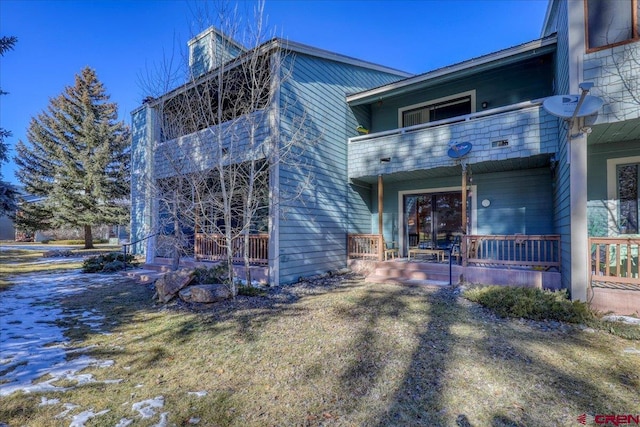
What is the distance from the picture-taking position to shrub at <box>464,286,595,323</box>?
16.0 ft

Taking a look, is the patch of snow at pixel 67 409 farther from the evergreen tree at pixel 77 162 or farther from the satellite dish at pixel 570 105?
the evergreen tree at pixel 77 162

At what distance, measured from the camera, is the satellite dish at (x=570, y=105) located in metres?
4.85

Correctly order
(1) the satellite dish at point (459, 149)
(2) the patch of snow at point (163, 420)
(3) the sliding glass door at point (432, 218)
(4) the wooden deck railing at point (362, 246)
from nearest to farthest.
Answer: (2) the patch of snow at point (163, 420) → (1) the satellite dish at point (459, 149) → (4) the wooden deck railing at point (362, 246) → (3) the sliding glass door at point (432, 218)

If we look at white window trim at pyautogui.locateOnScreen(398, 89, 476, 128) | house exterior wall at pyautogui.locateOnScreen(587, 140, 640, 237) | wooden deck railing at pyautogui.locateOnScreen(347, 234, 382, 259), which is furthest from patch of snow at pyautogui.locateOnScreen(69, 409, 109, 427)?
white window trim at pyautogui.locateOnScreen(398, 89, 476, 128)

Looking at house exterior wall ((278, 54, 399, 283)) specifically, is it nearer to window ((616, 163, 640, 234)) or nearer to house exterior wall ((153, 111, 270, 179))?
house exterior wall ((153, 111, 270, 179))

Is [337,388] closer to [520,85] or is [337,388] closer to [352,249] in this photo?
[352,249]

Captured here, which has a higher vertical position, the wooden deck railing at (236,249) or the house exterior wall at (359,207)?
the house exterior wall at (359,207)

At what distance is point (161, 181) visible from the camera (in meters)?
8.99

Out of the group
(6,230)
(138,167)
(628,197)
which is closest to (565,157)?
(628,197)

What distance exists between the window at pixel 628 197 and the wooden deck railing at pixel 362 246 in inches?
218

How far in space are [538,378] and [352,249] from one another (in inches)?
271

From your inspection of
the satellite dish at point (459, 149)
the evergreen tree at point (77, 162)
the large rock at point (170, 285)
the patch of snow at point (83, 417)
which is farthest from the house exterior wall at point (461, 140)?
the evergreen tree at point (77, 162)

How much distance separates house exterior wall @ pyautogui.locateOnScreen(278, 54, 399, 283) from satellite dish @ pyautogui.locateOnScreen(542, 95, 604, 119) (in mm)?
5153

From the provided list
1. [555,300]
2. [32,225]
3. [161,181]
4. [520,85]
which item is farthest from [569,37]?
[32,225]
